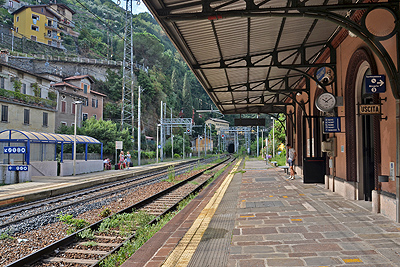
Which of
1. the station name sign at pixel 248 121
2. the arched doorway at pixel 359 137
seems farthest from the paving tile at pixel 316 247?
the station name sign at pixel 248 121

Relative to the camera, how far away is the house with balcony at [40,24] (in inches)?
2675

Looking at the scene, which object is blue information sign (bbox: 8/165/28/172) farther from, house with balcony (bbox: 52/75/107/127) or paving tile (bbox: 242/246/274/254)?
house with balcony (bbox: 52/75/107/127)

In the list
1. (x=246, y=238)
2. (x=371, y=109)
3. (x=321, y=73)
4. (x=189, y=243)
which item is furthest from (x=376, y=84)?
(x=189, y=243)

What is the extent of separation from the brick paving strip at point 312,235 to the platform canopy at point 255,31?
311 centimetres

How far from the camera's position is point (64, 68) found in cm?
6175

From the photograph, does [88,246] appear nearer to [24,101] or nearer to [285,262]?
[285,262]

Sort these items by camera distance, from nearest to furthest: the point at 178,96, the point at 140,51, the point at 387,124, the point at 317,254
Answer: the point at 317,254, the point at 387,124, the point at 140,51, the point at 178,96

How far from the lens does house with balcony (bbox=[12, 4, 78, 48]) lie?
6794 cm

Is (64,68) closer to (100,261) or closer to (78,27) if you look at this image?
(78,27)

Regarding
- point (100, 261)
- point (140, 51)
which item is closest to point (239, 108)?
point (100, 261)

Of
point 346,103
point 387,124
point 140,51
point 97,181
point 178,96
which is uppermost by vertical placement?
point 140,51

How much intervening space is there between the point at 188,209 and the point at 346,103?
5.53 m

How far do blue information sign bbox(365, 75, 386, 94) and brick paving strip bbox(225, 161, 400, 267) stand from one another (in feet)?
8.53

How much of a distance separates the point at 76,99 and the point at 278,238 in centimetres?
3870
